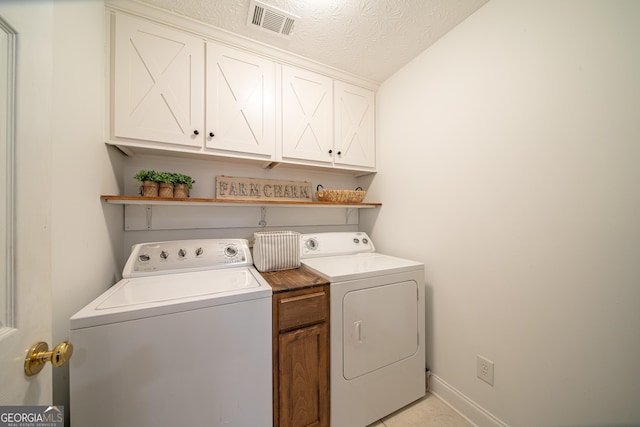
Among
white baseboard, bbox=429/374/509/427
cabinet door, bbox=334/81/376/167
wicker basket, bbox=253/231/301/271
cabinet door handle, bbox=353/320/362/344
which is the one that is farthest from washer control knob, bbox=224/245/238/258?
white baseboard, bbox=429/374/509/427

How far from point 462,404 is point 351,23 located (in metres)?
2.59

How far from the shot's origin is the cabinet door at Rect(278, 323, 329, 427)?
3.56ft

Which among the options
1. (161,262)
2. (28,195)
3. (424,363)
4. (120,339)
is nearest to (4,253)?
(28,195)

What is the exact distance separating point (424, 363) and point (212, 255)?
1656 mm

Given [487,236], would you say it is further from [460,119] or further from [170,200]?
[170,200]

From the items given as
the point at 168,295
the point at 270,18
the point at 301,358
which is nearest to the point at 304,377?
the point at 301,358

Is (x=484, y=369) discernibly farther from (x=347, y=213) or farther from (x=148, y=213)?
(x=148, y=213)

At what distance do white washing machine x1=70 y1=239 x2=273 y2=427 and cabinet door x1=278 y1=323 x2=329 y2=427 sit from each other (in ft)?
0.27

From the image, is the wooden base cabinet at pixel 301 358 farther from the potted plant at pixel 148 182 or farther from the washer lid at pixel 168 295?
the potted plant at pixel 148 182

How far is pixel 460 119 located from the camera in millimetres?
1427

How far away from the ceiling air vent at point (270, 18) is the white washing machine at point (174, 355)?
1.64 metres

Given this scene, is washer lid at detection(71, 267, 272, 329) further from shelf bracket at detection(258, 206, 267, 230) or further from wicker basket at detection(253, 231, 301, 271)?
shelf bracket at detection(258, 206, 267, 230)

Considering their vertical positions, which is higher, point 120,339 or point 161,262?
point 161,262

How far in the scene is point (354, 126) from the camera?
2000 mm
